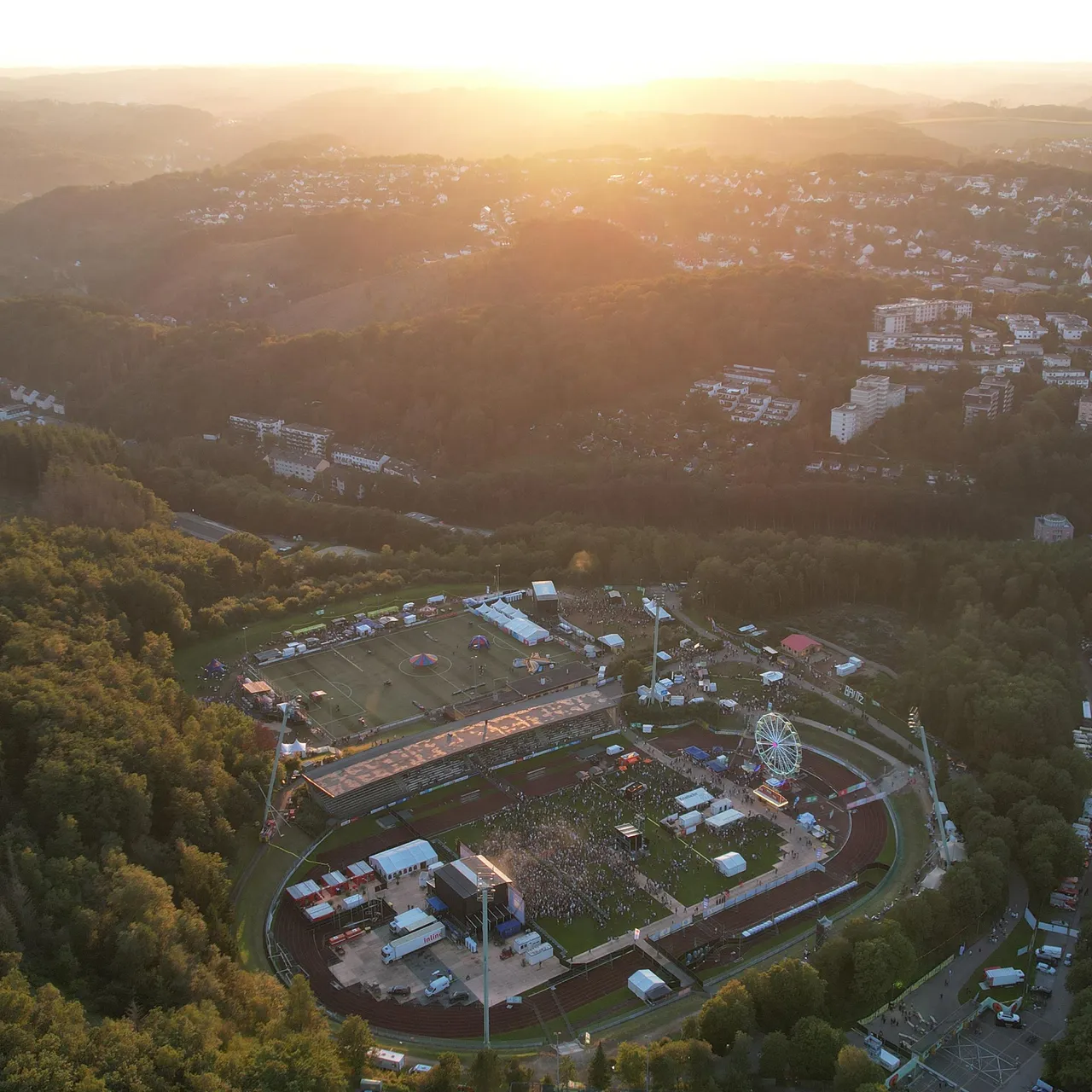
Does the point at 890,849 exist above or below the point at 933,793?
below

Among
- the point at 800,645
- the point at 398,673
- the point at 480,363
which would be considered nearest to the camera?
the point at 398,673

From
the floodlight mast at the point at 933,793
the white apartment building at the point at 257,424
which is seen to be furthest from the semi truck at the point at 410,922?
the white apartment building at the point at 257,424

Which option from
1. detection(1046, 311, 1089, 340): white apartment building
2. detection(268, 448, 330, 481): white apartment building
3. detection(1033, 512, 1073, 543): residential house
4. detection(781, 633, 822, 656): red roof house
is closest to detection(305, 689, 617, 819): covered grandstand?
detection(781, 633, 822, 656): red roof house

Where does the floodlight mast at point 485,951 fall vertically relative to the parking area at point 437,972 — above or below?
above

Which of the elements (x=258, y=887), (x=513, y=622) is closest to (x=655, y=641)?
(x=513, y=622)

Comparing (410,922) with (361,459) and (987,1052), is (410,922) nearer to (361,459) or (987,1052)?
(987,1052)

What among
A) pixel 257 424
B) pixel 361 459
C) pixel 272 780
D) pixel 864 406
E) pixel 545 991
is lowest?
pixel 545 991

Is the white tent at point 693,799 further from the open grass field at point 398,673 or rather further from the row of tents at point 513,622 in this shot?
the row of tents at point 513,622
